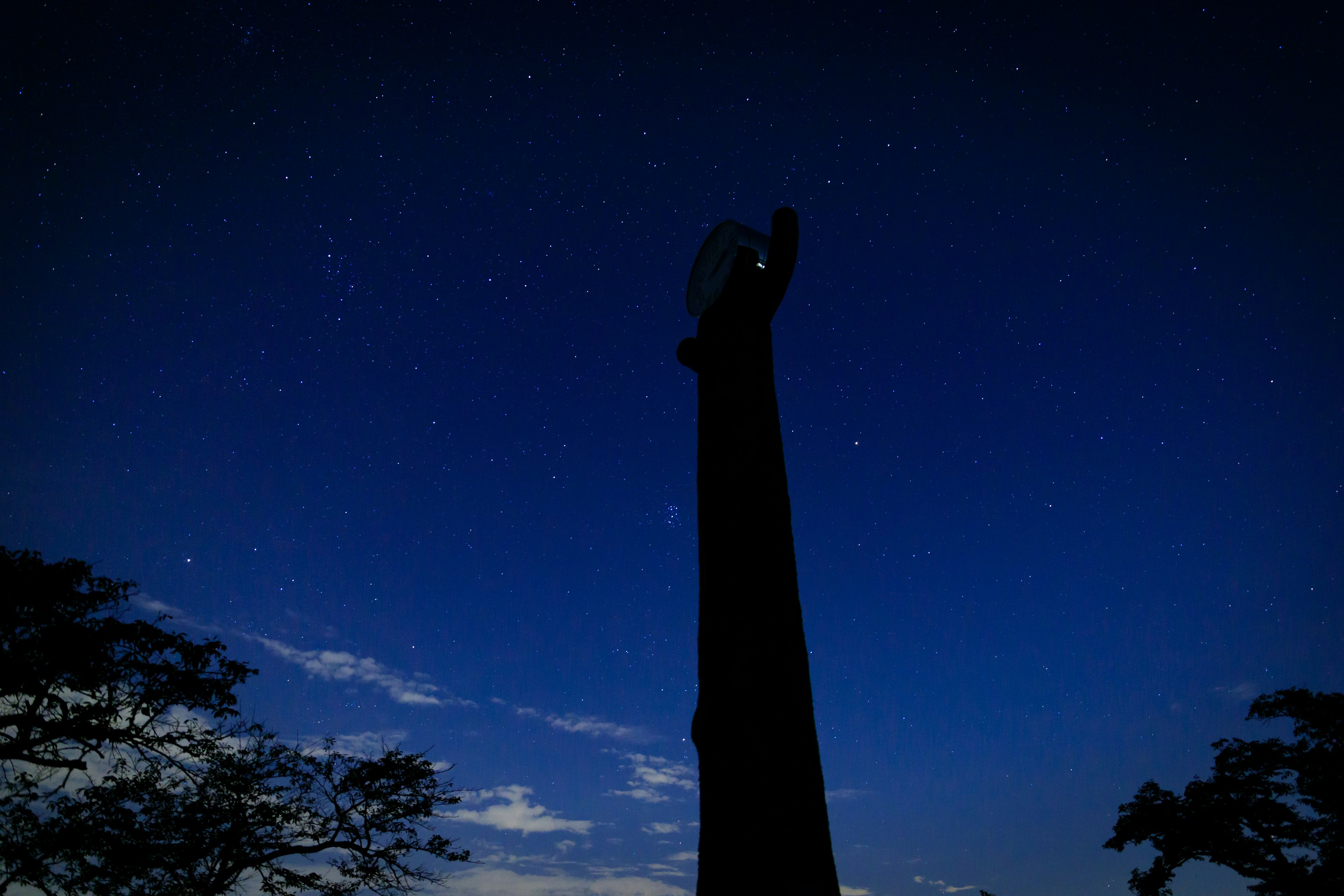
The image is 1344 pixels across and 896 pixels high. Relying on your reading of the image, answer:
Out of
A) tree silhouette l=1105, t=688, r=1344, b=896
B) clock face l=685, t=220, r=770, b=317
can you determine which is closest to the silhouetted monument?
clock face l=685, t=220, r=770, b=317

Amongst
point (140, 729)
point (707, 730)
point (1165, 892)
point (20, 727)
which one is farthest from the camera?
point (1165, 892)

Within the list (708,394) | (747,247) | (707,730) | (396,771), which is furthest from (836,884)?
(396,771)

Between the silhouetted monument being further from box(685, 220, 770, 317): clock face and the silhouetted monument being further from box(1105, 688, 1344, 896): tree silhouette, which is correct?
box(1105, 688, 1344, 896): tree silhouette

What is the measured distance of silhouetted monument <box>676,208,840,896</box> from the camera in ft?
7.79

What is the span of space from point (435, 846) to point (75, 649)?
8836 mm

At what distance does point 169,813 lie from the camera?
39.6ft

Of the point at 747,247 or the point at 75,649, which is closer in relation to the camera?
the point at 747,247

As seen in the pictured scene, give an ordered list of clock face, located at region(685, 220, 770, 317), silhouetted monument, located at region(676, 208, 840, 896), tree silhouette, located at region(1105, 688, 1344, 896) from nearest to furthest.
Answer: silhouetted monument, located at region(676, 208, 840, 896) < clock face, located at region(685, 220, 770, 317) < tree silhouette, located at region(1105, 688, 1344, 896)

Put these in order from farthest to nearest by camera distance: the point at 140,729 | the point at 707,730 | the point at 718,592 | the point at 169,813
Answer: the point at 169,813
the point at 140,729
the point at 718,592
the point at 707,730

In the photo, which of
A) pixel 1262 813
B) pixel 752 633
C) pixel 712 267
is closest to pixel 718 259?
pixel 712 267

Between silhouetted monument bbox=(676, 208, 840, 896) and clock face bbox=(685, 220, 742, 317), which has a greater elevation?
clock face bbox=(685, 220, 742, 317)

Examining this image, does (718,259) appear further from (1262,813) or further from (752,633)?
(1262,813)

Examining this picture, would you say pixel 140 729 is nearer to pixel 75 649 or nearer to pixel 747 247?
pixel 75 649

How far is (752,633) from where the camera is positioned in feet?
8.95
